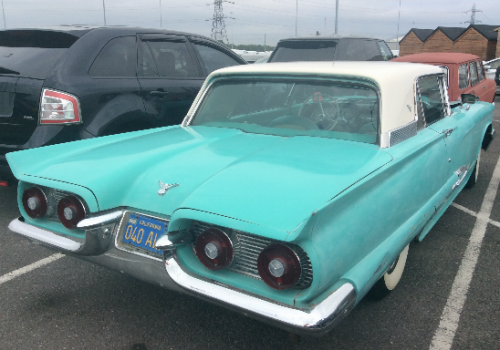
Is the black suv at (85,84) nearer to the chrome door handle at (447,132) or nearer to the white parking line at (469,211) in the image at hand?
the chrome door handle at (447,132)

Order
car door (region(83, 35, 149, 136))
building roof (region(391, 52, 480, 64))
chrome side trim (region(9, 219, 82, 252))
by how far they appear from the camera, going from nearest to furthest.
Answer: chrome side trim (region(9, 219, 82, 252)), car door (region(83, 35, 149, 136)), building roof (region(391, 52, 480, 64))

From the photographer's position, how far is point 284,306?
1.88 metres

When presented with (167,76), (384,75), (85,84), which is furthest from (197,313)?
(167,76)

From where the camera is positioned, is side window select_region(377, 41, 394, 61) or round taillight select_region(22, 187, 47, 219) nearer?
round taillight select_region(22, 187, 47, 219)

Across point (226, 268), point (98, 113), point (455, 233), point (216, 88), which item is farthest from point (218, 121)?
point (455, 233)

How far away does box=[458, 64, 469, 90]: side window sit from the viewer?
282 inches

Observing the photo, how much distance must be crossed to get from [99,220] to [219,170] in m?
0.65

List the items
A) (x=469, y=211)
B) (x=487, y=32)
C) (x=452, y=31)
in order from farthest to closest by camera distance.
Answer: (x=452, y=31), (x=487, y=32), (x=469, y=211)

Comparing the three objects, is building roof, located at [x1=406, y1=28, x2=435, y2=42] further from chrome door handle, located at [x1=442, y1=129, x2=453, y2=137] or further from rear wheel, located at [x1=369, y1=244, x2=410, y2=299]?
rear wheel, located at [x1=369, y1=244, x2=410, y2=299]

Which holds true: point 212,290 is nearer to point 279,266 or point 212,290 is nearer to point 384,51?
point 279,266

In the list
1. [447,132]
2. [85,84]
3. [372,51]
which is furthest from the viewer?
[372,51]

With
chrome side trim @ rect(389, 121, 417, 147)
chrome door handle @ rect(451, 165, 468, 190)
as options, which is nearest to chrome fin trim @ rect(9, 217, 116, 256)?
chrome side trim @ rect(389, 121, 417, 147)

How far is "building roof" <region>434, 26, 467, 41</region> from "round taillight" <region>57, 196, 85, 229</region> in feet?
144

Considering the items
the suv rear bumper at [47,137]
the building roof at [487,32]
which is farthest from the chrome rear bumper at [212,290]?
the building roof at [487,32]
